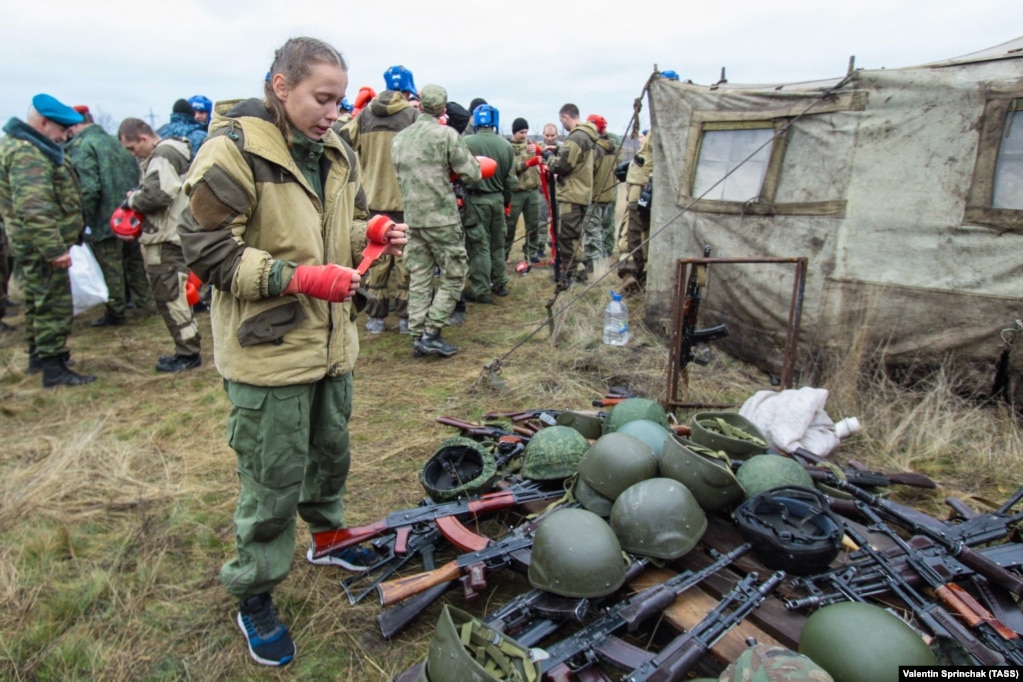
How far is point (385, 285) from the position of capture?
7.26 metres

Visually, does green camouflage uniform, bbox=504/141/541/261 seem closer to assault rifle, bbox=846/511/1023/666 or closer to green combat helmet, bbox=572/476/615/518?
green combat helmet, bbox=572/476/615/518

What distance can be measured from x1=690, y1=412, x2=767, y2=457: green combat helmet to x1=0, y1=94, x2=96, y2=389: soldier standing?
5.54 metres

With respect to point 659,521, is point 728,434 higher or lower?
higher

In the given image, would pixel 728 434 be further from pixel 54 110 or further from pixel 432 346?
pixel 54 110

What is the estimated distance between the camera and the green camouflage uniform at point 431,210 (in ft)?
19.8

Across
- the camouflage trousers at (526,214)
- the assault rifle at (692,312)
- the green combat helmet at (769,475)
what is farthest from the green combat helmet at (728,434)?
the camouflage trousers at (526,214)

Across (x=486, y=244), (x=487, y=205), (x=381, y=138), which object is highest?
(x=381, y=138)

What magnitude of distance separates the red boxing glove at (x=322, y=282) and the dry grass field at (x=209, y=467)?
1.58 metres

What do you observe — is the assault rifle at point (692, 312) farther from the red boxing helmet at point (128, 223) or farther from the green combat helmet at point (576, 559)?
the red boxing helmet at point (128, 223)

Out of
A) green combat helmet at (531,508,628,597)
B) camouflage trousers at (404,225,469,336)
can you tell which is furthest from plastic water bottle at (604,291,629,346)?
green combat helmet at (531,508,628,597)

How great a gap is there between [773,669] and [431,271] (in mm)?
5160

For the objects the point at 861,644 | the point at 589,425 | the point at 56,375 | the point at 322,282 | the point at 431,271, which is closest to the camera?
the point at 861,644

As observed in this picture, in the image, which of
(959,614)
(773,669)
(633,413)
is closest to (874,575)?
Result: (959,614)

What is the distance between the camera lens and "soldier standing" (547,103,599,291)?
8.40m
